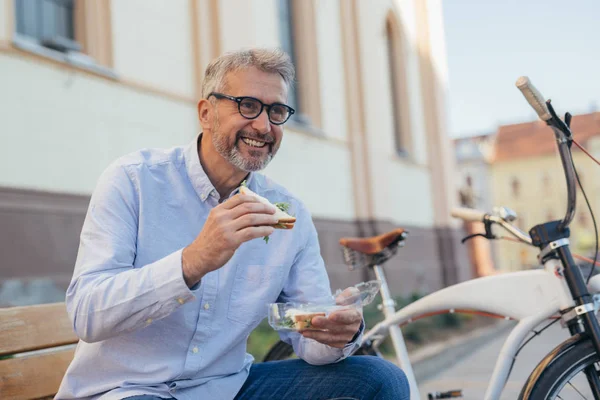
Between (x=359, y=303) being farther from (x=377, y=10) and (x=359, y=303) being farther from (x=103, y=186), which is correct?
(x=377, y=10)

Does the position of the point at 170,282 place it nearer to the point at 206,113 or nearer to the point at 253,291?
the point at 253,291

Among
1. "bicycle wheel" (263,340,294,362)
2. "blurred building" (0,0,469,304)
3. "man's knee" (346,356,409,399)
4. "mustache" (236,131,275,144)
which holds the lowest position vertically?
"man's knee" (346,356,409,399)

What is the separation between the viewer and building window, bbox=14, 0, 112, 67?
702 centimetres

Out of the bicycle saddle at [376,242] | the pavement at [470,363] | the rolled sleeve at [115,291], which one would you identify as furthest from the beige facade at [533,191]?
the rolled sleeve at [115,291]

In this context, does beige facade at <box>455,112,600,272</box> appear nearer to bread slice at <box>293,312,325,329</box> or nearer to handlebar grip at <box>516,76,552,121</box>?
handlebar grip at <box>516,76,552,121</box>

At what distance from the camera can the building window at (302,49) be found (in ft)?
39.7

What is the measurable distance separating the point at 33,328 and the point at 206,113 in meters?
0.96

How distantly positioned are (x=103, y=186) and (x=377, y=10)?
13.0m

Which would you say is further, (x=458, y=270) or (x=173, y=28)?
(x=458, y=270)

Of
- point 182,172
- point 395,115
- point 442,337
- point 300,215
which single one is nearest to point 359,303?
point 300,215

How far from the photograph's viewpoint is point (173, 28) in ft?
28.1

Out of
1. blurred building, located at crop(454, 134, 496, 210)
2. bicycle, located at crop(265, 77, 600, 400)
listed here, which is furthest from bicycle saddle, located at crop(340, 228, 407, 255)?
blurred building, located at crop(454, 134, 496, 210)

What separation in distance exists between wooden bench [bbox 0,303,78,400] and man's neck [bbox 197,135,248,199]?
72cm

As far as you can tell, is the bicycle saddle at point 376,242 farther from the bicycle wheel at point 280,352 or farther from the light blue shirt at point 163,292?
the light blue shirt at point 163,292
